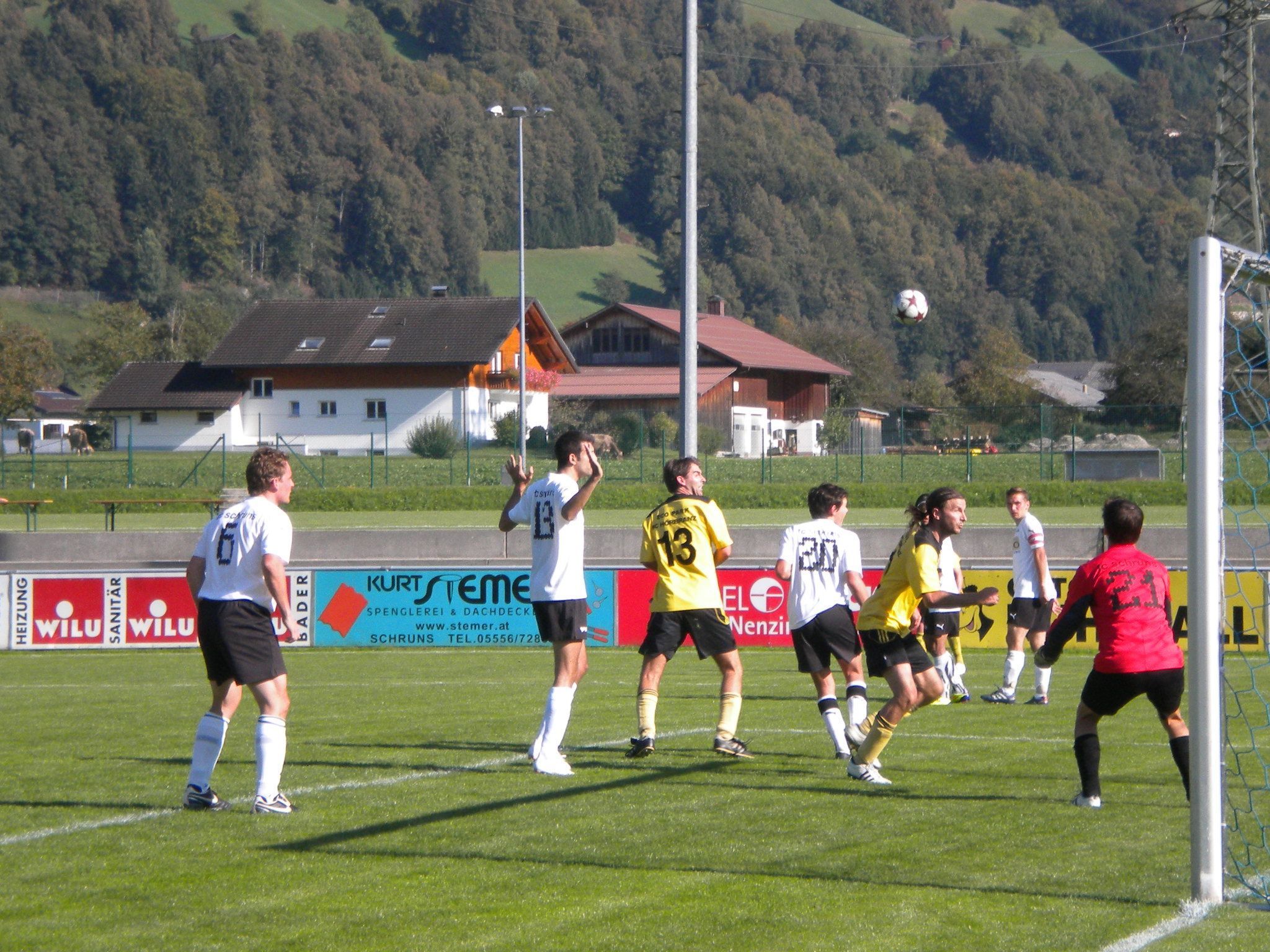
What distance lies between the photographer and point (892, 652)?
8.52 metres

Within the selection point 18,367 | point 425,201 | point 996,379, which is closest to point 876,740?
point 18,367

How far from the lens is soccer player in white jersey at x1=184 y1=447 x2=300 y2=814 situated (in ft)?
24.6

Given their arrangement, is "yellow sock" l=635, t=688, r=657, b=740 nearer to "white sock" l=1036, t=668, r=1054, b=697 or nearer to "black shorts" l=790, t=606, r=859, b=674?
"black shorts" l=790, t=606, r=859, b=674

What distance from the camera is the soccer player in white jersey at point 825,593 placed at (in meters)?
9.45

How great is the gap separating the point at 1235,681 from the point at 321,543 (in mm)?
Answer: 18252

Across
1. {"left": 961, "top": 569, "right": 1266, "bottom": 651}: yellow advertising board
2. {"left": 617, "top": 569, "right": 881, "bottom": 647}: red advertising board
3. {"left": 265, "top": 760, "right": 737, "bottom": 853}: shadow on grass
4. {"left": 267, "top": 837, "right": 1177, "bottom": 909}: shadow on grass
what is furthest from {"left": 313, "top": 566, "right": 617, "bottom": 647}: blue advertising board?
{"left": 267, "top": 837, "right": 1177, "bottom": 909}: shadow on grass

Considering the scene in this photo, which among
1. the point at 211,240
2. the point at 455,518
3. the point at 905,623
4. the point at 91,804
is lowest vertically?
the point at 91,804

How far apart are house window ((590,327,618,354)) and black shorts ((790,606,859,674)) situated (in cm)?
8102

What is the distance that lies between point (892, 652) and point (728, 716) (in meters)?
1.50

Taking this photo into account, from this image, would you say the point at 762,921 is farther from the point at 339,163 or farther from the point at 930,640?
the point at 339,163

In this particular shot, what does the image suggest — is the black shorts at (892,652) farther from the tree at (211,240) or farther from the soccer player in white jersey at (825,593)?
the tree at (211,240)

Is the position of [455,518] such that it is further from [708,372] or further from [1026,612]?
[708,372]

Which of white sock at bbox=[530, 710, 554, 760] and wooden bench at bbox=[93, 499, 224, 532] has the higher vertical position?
wooden bench at bbox=[93, 499, 224, 532]

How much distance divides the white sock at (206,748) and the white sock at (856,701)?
13.5ft
